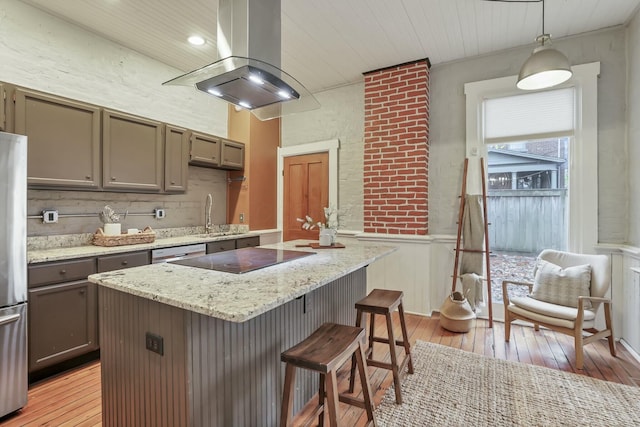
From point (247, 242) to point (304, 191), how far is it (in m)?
1.15

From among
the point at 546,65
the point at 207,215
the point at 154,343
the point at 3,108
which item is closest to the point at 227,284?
the point at 154,343

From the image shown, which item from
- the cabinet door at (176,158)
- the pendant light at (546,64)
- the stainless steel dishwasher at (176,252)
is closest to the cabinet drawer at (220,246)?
the stainless steel dishwasher at (176,252)

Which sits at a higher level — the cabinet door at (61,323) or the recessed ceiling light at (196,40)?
the recessed ceiling light at (196,40)

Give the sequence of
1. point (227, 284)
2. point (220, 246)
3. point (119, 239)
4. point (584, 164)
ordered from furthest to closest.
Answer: point (220, 246)
point (584, 164)
point (119, 239)
point (227, 284)

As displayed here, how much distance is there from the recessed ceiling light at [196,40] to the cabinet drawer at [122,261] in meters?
2.20

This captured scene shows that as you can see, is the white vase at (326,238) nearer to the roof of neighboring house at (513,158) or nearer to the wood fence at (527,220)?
the wood fence at (527,220)

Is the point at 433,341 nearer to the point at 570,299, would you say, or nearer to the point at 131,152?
the point at 570,299

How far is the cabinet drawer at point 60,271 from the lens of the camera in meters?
2.20

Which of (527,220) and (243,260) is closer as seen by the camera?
(243,260)

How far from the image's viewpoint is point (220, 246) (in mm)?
3725

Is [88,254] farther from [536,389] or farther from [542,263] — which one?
[542,263]

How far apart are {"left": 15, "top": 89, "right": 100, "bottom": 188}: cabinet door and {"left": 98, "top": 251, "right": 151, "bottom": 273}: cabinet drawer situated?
730 mm

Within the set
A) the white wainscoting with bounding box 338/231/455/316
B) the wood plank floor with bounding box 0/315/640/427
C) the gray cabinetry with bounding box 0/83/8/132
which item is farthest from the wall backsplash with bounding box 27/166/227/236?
the white wainscoting with bounding box 338/231/455/316

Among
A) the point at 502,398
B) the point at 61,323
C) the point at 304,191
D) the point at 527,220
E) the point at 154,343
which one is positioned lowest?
the point at 502,398
